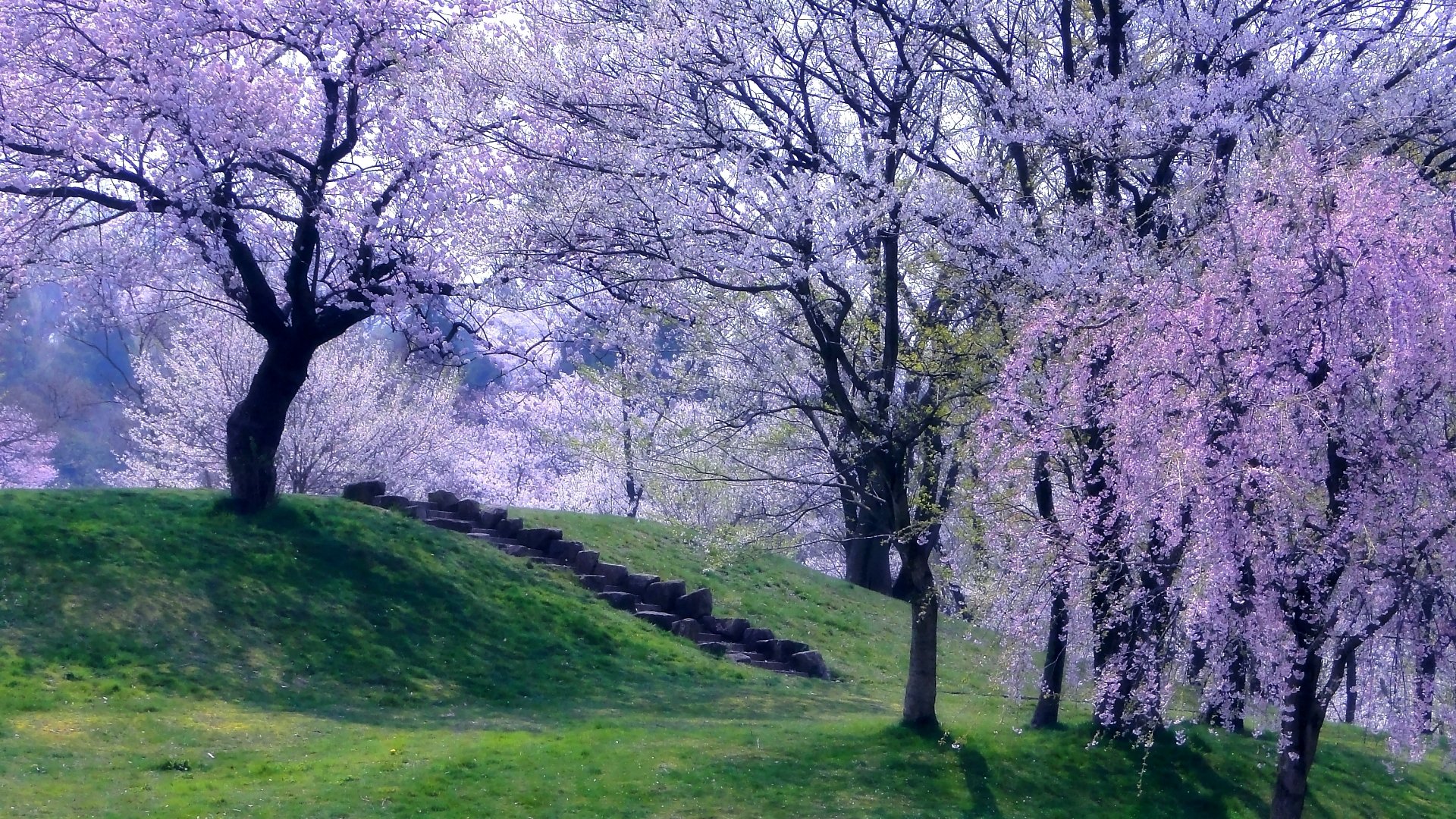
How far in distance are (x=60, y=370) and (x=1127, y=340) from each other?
207 feet

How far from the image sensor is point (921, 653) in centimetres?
1388

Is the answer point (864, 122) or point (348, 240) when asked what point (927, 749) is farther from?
point (348, 240)

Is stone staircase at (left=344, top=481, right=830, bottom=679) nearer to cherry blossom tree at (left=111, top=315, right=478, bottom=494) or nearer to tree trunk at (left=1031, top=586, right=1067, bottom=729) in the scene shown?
tree trunk at (left=1031, top=586, right=1067, bottom=729)

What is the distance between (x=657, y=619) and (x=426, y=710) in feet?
20.7

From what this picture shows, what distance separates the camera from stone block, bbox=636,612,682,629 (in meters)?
20.5

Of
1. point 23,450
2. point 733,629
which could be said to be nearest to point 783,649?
point 733,629

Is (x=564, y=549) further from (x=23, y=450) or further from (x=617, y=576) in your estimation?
(x=23, y=450)

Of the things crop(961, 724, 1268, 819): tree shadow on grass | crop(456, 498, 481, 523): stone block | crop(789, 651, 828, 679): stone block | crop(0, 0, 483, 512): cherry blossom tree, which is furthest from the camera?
crop(456, 498, 481, 523): stone block

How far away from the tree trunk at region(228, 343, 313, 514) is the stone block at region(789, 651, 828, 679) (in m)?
9.46

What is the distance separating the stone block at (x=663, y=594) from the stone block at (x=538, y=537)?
226 centimetres

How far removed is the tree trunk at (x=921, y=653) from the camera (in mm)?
13664

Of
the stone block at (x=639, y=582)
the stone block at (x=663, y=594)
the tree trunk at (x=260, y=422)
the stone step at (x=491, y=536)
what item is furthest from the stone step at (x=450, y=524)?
the stone block at (x=663, y=594)

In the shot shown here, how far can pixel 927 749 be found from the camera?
13.1 m

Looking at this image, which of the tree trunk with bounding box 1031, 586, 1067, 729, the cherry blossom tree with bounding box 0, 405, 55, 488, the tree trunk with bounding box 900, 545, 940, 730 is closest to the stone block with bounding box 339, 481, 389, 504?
the tree trunk with bounding box 900, 545, 940, 730
